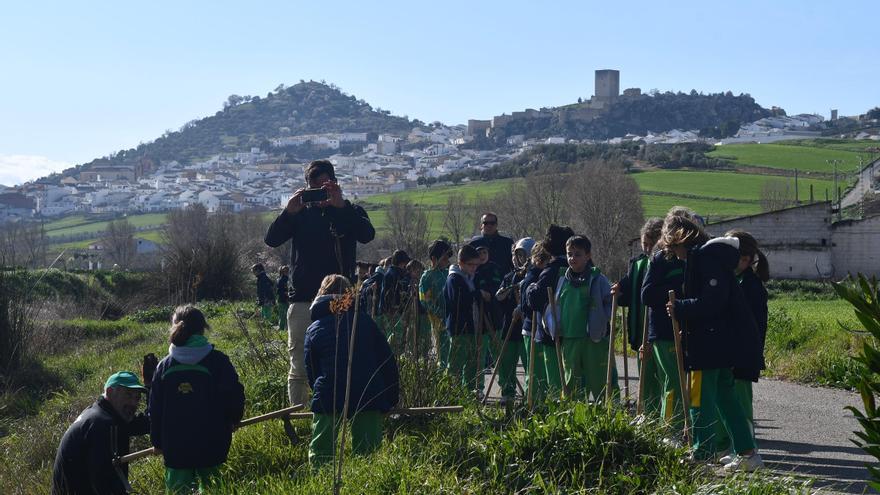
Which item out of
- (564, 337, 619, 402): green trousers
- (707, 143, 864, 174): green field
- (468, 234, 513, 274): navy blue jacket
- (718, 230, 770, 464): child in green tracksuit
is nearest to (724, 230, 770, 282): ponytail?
(718, 230, 770, 464): child in green tracksuit

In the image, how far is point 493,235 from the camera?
12930 millimetres

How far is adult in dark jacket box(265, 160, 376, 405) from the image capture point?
8.88m

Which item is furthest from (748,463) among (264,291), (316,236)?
(264,291)

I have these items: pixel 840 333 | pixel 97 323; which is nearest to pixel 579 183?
pixel 97 323

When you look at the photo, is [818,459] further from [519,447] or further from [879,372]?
[879,372]

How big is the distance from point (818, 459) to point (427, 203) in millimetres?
78542

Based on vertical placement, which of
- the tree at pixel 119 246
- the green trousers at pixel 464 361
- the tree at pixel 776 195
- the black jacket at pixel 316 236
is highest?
the black jacket at pixel 316 236

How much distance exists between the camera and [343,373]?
281 inches

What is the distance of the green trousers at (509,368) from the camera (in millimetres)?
10727

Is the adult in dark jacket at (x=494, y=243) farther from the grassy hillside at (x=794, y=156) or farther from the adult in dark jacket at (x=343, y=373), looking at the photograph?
the grassy hillside at (x=794, y=156)

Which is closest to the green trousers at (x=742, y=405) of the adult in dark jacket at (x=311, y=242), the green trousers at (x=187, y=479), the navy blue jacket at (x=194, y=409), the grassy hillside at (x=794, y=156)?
the adult in dark jacket at (x=311, y=242)

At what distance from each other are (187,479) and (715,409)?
3665 millimetres

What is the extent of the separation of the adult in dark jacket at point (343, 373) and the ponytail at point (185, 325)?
74 centimetres

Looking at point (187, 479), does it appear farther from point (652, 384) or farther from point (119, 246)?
point (119, 246)
